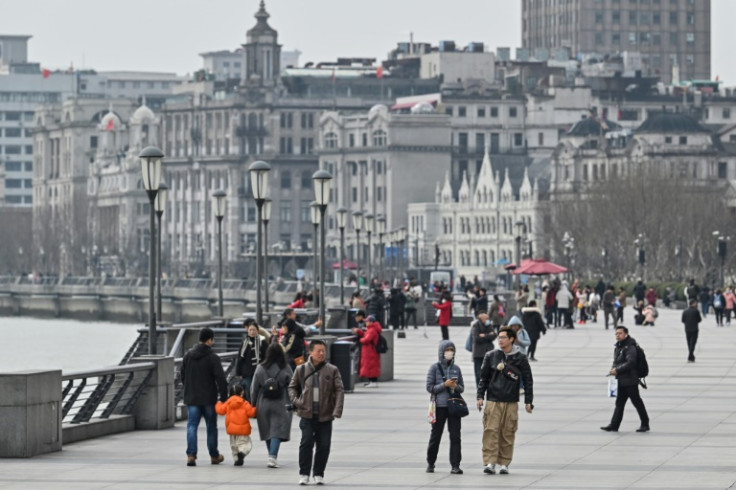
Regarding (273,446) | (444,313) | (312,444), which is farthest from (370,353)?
(444,313)

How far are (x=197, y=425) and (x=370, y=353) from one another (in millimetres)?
15051

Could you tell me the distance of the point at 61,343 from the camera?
123938 millimetres

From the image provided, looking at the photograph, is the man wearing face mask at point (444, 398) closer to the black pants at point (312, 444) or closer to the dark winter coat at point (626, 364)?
the black pants at point (312, 444)

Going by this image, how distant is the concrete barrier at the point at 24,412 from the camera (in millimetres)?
28844

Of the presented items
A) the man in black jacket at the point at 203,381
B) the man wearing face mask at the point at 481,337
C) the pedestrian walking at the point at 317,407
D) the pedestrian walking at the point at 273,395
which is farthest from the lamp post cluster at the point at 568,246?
the pedestrian walking at the point at 317,407

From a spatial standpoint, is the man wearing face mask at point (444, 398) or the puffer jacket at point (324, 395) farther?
the man wearing face mask at point (444, 398)

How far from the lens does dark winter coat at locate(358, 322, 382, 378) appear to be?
43.3m

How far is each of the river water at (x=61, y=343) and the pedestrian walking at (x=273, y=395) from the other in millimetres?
47550

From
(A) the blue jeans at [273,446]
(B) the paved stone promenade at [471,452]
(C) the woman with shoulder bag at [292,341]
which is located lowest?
(B) the paved stone promenade at [471,452]

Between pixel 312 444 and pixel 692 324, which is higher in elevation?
pixel 692 324

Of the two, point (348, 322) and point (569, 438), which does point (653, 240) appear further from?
point (569, 438)

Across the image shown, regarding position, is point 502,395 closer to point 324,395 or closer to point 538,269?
point 324,395

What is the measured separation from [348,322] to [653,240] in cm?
7882

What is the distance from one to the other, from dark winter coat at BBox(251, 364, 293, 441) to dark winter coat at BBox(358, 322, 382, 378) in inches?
607
